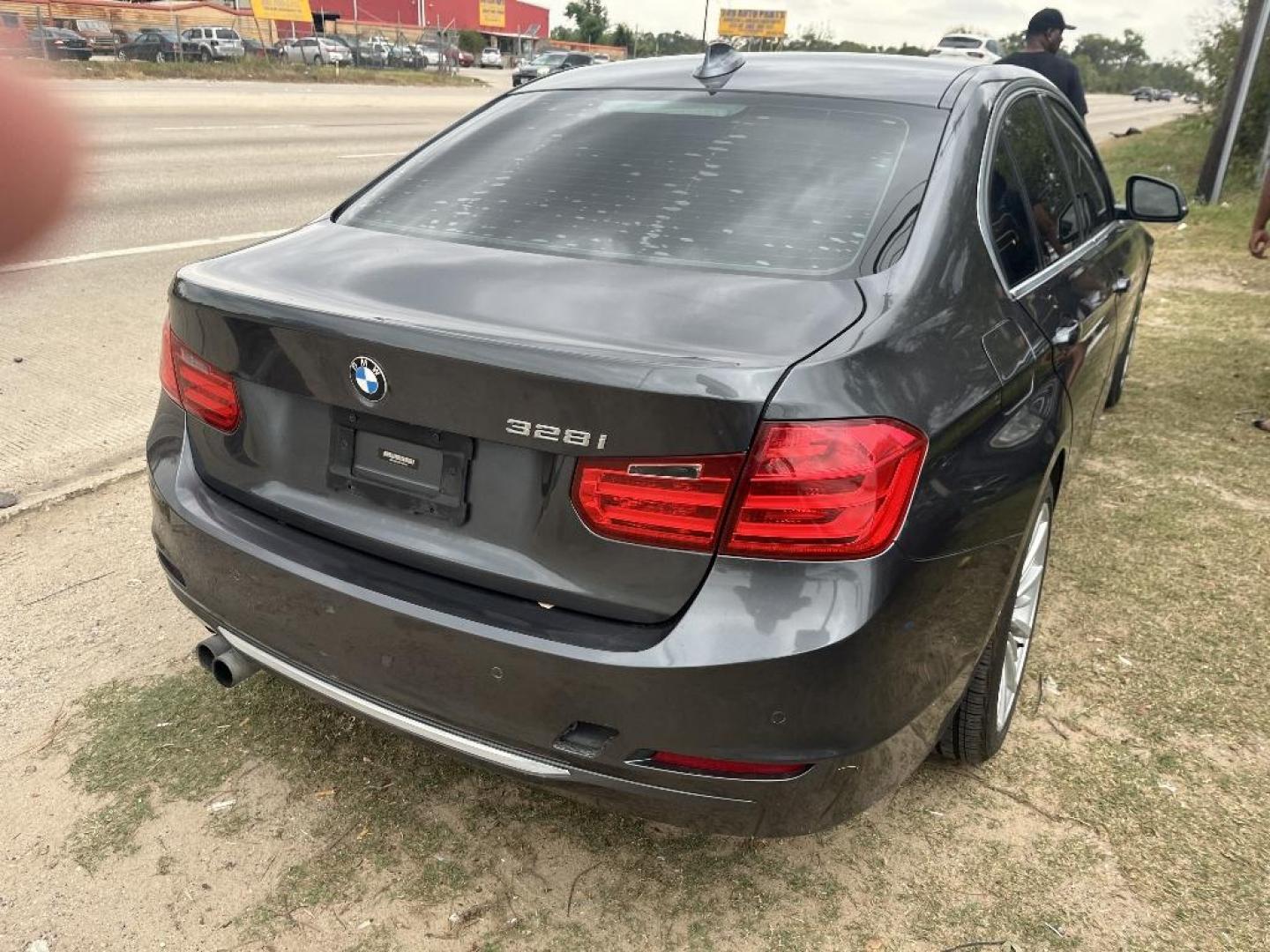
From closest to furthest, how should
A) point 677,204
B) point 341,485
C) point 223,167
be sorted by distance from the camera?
point 341,485 < point 677,204 < point 223,167

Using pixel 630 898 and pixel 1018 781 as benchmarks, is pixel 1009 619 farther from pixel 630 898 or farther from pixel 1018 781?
pixel 630 898

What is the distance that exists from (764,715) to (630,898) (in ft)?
2.31

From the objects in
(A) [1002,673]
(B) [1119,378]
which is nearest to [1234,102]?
(B) [1119,378]

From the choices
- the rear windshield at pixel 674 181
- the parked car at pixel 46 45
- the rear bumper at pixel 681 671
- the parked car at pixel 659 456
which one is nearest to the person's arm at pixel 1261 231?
the parked car at pixel 659 456

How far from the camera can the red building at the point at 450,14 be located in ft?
215

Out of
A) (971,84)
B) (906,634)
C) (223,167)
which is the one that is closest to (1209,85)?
(223,167)

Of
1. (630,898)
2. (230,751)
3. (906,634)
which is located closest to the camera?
(906,634)

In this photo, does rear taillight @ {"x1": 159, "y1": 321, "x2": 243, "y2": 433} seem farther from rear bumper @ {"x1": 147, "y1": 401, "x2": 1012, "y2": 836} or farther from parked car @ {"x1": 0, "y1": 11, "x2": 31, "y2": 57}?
parked car @ {"x1": 0, "y1": 11, "x2": 31, "y2": 57}

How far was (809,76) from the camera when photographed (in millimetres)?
2727

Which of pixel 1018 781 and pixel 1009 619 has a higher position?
pixel 1009 619

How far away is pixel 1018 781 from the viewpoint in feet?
8.27

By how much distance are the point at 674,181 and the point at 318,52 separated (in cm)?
4428

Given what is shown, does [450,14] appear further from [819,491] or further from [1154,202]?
[819,491]

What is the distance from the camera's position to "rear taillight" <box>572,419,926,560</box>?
1654mm
